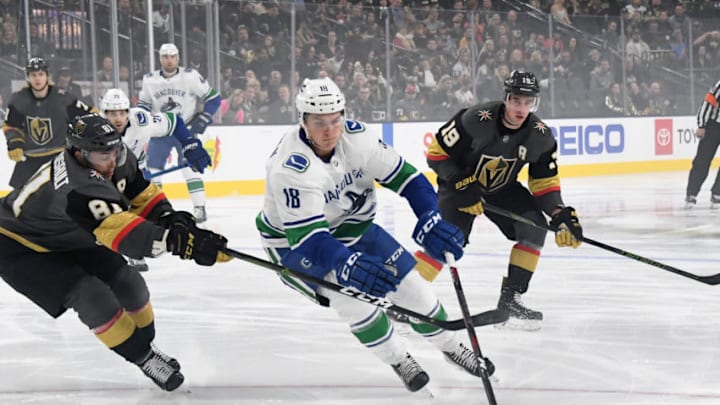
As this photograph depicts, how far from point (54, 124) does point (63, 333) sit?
2.65m

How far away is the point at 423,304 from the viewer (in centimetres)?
328

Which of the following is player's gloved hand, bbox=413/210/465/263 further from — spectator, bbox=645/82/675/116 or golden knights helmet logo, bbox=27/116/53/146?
spectator, bbox=645/82/675/116

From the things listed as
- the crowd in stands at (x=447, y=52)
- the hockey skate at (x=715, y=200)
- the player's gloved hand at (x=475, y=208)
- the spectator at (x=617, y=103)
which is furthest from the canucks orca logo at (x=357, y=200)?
the spectator at (x=617, y=103)

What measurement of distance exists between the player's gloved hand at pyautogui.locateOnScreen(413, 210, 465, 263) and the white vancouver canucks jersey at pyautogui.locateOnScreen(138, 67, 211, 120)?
5634mm

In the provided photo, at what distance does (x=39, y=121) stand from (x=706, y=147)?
5.53 m

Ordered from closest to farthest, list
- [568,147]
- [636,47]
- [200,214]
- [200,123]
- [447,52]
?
1. [200,214]
2. [200,123]
3. [447,52]
4. [568,147]
5. [636,47]

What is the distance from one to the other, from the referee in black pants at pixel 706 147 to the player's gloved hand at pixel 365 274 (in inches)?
249

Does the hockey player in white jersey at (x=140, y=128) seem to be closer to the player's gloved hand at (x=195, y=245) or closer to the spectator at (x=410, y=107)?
the player's gloved hand at (x=195, y=245)

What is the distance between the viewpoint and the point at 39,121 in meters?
6.72

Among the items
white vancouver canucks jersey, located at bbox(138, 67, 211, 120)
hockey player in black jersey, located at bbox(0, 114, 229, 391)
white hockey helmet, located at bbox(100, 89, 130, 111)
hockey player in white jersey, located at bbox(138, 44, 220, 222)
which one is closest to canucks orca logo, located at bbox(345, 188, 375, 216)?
hockey player in black jersey, located at bbox(0, 114, 229, 391)

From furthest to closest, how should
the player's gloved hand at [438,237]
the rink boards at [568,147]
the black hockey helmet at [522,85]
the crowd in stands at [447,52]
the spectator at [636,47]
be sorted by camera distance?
the spectator at [636,47] → the crowd in stands at [447,52] → the rink boards at [568,147] → the black hockey helmet at [522,85] → the player's gloved hand at [438,237]

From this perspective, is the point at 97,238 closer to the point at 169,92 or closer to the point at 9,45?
the point at 169,92

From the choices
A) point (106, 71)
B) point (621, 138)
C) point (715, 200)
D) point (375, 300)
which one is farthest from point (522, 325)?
point (621, 138)

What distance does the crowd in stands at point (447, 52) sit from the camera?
1048cm
